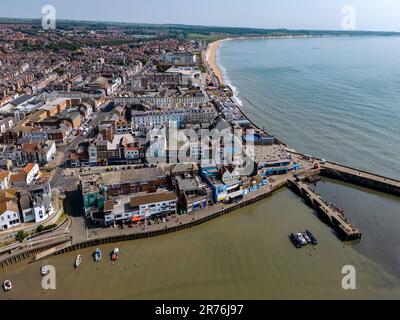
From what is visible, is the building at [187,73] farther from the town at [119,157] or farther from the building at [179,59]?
the building at [179,59]

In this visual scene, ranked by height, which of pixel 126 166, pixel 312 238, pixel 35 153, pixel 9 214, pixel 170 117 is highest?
pixel 170 117

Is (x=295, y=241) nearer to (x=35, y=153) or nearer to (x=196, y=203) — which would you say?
(x=196, y=203)

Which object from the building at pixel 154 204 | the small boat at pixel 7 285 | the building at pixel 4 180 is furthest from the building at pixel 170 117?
the small boat at pixel 7 285

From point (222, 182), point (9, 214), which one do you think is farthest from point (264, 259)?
point (9, 214)

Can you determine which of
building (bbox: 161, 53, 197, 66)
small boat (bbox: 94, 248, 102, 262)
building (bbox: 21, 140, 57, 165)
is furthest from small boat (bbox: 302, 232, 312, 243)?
building (bbox: 161, 53, 197, 66)

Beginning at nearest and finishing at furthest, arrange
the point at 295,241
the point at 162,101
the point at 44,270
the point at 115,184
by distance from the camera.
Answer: the point at 44,270
the point at 295,241
the point at 115,184
the point at 162,101

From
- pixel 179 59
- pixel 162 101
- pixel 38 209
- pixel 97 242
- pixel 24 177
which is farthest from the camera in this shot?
pixel 179 59
